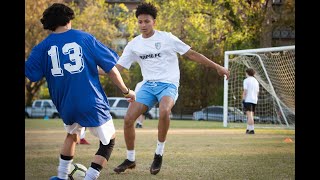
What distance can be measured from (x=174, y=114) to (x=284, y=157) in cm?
3191

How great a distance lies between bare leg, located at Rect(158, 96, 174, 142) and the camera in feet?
23.6

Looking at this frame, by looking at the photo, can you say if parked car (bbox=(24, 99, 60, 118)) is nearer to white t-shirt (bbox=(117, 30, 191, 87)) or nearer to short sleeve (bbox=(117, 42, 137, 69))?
short sleeve (bbox=(117, 42, 137, 69))

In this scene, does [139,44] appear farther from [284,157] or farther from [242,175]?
[284,157]

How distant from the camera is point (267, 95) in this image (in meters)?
23.8

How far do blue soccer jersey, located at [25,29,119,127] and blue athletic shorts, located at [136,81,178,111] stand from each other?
193 centimetres

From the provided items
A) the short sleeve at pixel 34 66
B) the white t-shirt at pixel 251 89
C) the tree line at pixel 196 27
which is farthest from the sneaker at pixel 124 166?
the tree line at pixel 196 27

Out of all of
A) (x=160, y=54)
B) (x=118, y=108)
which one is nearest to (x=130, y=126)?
(x=160, y=54)

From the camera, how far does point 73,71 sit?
5.34 metres

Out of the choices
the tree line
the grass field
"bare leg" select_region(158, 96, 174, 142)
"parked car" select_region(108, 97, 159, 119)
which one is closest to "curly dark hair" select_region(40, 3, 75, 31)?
the grass field

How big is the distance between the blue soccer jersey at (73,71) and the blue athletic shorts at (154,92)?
193 cm

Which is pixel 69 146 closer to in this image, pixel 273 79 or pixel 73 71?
pixel 73 71
